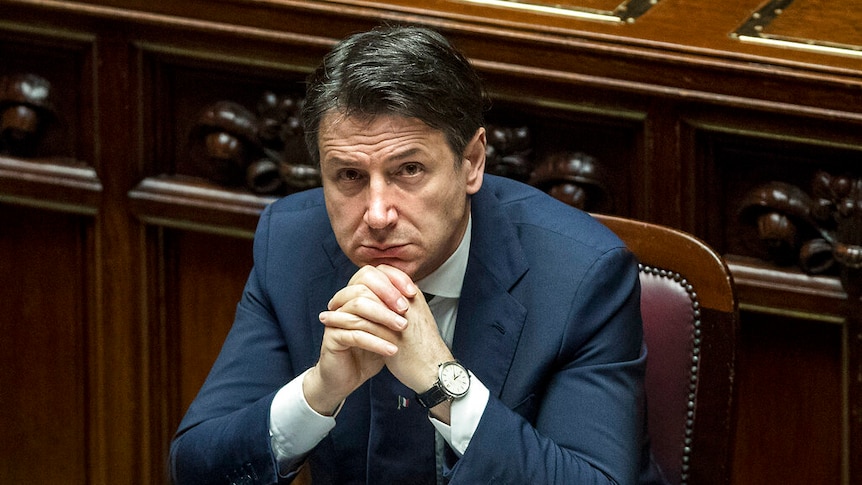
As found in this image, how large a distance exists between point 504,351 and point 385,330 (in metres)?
0.22

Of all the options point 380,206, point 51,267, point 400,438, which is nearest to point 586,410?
point 400,438

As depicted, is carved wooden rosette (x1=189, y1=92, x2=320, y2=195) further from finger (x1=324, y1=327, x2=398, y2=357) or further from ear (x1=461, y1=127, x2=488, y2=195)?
finger (x1=324, y1=327, x2=398, y2=357)

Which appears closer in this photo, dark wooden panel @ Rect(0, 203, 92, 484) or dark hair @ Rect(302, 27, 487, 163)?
dark hair @ Rect(302, 27, 487, 163)

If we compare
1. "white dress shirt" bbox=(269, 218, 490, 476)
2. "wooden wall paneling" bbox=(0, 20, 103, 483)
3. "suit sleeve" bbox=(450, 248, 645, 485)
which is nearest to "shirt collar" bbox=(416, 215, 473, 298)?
"white dress shirt" bbox=(269, 218, 490, 476)

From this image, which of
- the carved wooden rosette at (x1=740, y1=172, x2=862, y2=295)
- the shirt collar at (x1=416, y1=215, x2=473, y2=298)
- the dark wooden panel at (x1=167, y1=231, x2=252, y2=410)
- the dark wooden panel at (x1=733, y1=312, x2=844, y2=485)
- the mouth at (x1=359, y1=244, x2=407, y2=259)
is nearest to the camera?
the mouth at (x1=359, y1=244, x2=407, y2=259)

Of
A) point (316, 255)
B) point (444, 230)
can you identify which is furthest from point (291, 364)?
point (444, 230)

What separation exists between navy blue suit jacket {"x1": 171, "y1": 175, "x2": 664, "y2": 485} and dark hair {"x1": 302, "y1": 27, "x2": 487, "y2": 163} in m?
0.22

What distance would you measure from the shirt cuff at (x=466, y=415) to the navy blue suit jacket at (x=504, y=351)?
0.02 meters

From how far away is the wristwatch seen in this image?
177 cm

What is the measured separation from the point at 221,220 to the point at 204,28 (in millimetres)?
401

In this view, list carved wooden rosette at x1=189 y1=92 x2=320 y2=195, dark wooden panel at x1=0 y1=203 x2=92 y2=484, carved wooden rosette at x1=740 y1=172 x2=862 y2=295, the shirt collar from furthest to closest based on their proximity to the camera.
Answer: dark wooden panel at x1=0 y1=203 x2=92 y2=484 < carved wooden rosette at x1=189 y1=92 x2=320 y2=195 < carved wooden rosette at x1=740 y1=172 x2=862 y2=295 < the shirt collar

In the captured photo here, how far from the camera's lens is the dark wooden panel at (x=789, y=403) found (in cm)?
232

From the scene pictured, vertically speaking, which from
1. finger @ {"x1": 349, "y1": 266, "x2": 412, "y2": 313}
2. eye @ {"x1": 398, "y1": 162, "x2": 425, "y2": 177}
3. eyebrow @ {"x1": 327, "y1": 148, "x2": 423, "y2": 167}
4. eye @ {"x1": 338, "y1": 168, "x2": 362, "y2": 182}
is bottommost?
finger @ {"x1": 349, "y1": 266, "x2": 412, "y2": 313}

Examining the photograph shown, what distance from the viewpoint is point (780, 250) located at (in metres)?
2.29
